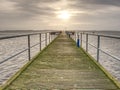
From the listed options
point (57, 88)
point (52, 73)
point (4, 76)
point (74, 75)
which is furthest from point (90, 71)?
point (4, 76)

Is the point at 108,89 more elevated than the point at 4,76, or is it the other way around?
the point at 108,89

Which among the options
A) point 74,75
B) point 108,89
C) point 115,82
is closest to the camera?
point 108,89

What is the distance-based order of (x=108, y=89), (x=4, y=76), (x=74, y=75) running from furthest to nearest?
(x=4, y=76) → (x=74, y=75) → (x=108, y=89)

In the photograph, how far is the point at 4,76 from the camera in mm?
16312

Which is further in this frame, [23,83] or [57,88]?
[23,83]

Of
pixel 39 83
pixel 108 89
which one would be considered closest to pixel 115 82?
pixel 108 89

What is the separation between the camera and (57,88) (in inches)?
201

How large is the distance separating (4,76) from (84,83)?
474 inches

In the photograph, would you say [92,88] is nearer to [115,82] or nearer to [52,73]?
[115,82]

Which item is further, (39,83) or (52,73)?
(52,73)

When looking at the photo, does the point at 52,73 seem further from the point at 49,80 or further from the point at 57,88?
the point at 57,88

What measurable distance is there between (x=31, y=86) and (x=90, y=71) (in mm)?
2619

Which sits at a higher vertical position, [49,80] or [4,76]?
[49,80]

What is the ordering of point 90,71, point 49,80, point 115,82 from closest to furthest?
point 115,82, point 49,80, point 90,71
